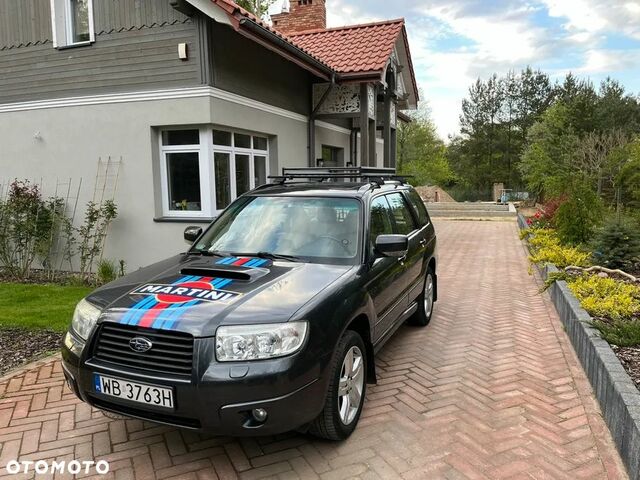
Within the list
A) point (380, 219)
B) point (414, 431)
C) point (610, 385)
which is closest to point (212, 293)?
point (414, 431)

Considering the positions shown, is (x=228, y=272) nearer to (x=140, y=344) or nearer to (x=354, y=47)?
(x=140, y=344)

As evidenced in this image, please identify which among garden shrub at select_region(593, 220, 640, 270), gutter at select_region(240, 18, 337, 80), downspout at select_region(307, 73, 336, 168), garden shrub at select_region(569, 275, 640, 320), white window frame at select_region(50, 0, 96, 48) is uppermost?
white window frame at select_region(50, 0, 96, 48)

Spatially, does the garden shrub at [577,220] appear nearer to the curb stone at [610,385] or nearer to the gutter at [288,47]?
the curb stone at [610,385]

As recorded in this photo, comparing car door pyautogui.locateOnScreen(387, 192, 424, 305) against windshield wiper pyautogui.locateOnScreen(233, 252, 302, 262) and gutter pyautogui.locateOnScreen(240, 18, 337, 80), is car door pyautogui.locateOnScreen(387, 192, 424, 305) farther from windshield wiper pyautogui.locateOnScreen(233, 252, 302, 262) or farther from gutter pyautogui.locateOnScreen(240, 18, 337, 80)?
gutter pyautogui.locateOnScreen(240, 18, 337, 80)

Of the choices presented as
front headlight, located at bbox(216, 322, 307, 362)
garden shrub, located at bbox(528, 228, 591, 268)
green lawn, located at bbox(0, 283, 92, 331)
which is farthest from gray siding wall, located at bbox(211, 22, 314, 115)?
front headlight, located at bbox(216, 322, 307, 362)

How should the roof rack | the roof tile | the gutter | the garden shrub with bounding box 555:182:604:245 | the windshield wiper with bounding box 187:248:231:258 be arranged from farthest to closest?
the roof tile
the garden shrub with bounding box 555:182:604:245
the gutter
the roof rack
the windshield wiper with bounding box 187:248:231:258

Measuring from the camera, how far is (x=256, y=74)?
9375 millimetres

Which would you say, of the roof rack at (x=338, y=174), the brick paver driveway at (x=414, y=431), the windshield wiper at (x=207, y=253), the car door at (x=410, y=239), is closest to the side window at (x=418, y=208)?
the car door at (x=410, y=239)

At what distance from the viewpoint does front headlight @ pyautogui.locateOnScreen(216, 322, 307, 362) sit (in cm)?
269

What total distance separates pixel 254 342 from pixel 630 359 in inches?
120

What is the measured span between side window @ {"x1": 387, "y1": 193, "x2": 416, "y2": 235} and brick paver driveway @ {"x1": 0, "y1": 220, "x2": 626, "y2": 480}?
124 centimetres

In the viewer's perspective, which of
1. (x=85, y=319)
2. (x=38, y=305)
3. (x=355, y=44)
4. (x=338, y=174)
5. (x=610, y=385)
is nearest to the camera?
(x=85, y=319)

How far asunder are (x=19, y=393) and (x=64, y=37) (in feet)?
24.3

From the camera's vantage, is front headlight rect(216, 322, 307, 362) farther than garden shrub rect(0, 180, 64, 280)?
No
